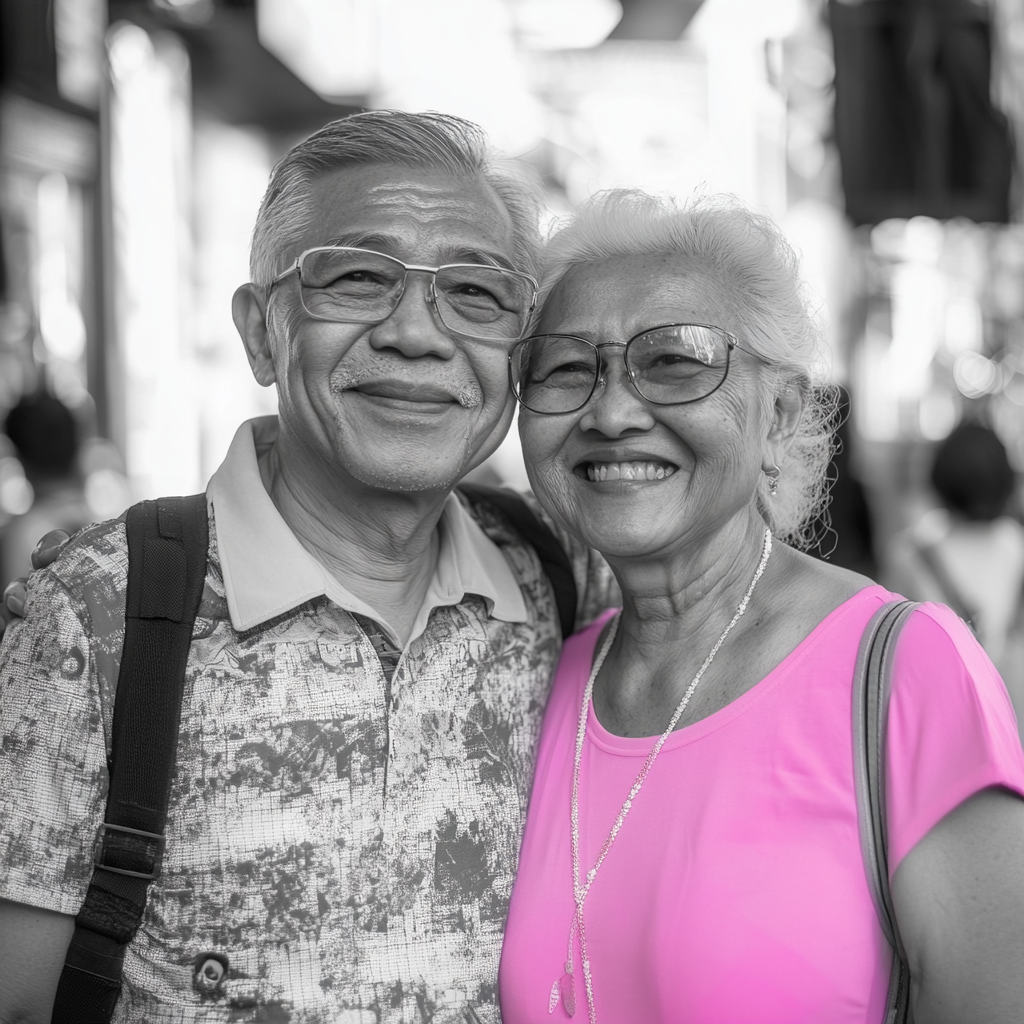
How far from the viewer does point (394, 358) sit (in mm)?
1929

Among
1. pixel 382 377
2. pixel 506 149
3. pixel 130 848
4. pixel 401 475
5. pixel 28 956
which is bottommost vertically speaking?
pixel 28 956

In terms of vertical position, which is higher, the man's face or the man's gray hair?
the man's gray hair

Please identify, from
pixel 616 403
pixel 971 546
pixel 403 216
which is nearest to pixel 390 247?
pixel 403 216

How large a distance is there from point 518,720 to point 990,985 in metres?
Answer: 0.88

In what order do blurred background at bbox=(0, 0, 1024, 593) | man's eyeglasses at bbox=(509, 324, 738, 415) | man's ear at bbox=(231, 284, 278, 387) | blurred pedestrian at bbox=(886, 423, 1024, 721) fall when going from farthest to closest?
1. blurred background at bbox=(0, 0, 1024, 593)
2. blurred pedestrian at bbox=(886, 423, 1024, 721)
3. man's ear at bbox=(231, 284, 278, 387)
4. man's eyeglasses at bbox=(509, 324, 738, 415)

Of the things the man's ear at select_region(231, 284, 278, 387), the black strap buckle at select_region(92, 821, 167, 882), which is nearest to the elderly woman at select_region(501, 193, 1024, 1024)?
the man's ear at select_region(231, 284, 278, 387)

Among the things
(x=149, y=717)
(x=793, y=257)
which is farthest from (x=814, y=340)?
(x=149, y=717)

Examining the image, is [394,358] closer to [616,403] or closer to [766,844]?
[616,403]

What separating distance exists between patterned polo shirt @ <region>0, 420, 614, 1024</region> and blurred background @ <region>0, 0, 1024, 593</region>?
294cm

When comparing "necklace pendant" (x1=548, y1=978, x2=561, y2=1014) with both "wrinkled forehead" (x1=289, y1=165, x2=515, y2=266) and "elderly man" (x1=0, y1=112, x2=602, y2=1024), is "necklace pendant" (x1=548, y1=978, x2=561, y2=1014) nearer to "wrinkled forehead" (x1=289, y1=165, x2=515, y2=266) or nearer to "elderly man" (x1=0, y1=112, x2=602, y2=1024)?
"elderly man" (x1=0, y1=112, x2=602, y2=1024)

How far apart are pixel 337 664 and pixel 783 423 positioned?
0.90 m

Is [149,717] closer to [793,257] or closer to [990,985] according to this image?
[990,985]

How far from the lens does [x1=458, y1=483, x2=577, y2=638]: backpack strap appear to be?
233 centimetres

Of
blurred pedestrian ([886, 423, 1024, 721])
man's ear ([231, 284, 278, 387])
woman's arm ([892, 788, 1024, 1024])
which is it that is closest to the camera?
woman's arm ([892, 788, 1024, 1024])
